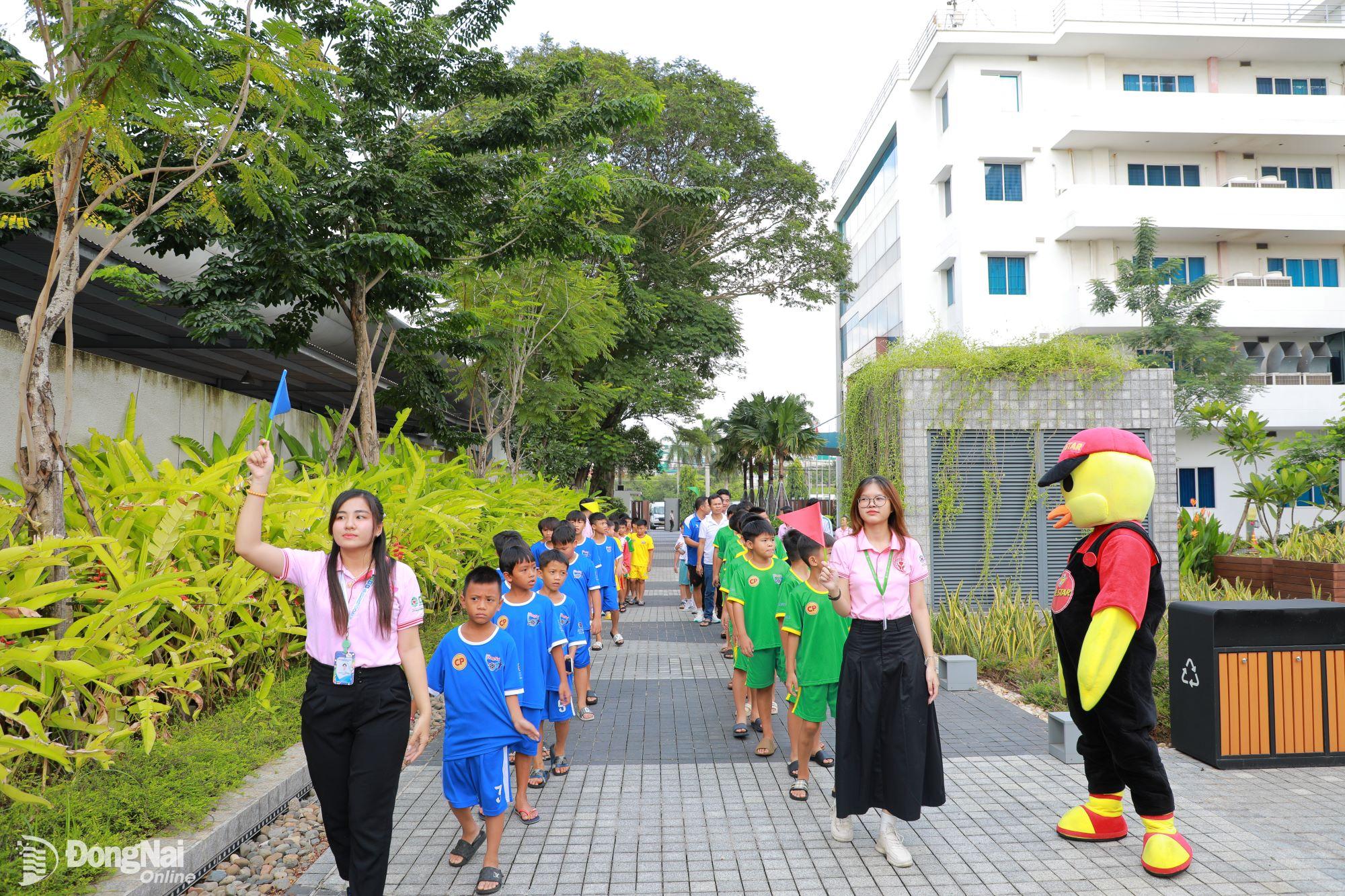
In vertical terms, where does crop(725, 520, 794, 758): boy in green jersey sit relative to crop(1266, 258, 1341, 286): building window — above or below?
below

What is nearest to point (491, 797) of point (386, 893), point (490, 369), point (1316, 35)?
point (386, 893)

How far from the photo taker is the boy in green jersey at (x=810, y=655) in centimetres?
543

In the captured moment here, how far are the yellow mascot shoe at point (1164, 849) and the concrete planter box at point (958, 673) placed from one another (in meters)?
3.79

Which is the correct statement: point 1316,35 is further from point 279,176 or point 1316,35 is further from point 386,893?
point 386,893

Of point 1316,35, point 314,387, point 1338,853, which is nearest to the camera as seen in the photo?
point 1338,853

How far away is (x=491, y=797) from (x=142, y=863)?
1374 millimetres

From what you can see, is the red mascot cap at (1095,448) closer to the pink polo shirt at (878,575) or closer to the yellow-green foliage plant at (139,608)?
the pink polo shirt at (878,575)

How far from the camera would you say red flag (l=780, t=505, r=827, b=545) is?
4711mm

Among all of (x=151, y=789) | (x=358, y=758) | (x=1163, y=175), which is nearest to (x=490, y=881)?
(x=358, y=758)

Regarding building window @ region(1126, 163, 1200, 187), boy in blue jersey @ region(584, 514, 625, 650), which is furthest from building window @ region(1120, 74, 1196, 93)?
boy in blue jersey @ region(584, 514, 625, 650)

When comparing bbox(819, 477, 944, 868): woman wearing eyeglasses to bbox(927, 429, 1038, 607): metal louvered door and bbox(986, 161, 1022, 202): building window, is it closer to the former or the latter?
bbox(927, 429, 1038, 607): metal louvered door

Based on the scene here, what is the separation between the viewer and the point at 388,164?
397 inches

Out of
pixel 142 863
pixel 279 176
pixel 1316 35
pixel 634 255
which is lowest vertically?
pixel 142 863

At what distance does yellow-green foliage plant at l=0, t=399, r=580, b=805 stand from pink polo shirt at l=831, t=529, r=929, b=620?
3295 millimetres
